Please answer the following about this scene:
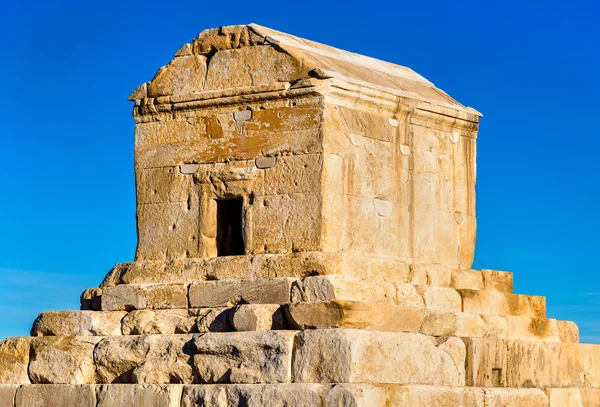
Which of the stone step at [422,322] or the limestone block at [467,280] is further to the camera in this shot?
the limestone block at [467,280]

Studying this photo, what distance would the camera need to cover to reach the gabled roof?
578 inches

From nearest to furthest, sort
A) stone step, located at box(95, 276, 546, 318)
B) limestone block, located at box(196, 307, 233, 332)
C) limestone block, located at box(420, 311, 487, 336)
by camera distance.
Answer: stone step, located at box(95, 276, 546, 318)
limestone block, located at box(196, 307, 233, 332)
limestone block, located at box(420, 311, 487, 336)

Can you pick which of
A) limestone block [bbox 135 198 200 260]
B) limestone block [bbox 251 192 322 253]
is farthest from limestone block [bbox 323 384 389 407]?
limestone block [bbox 135 198 200 260]

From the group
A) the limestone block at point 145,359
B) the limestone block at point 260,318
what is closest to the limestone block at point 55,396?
the limestone block at point 145,359

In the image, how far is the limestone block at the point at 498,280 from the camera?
15.5 m

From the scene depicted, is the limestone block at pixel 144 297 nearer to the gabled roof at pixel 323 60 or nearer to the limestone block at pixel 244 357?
the limestone block at pixel 244 357

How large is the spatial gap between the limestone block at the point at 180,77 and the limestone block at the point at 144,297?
2123mm

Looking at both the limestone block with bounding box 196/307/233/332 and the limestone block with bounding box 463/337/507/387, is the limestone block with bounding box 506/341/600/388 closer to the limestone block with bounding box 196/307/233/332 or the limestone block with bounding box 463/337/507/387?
the limestone block with bounding box 463/337/507/387

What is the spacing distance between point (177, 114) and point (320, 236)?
7.70 feet

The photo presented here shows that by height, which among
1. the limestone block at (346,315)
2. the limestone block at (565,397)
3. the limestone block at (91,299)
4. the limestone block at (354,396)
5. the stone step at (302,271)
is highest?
the stone step at (302,271)

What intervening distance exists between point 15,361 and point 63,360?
0.64 metres

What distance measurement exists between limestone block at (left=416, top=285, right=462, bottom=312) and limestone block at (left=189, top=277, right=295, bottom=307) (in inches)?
59.4

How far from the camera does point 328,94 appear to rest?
1440 centimetres

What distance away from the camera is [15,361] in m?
14.8
